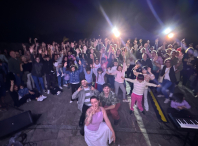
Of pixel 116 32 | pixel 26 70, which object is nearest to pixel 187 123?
pixel 26 70

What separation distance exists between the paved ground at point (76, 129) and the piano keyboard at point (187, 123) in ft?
2.89

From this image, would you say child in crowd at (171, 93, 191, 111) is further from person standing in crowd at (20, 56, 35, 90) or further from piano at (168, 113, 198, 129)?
person standing in crowd at (20, 56, 35, 90)

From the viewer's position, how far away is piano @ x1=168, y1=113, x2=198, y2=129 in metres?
2.46

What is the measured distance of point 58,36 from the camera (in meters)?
12.9

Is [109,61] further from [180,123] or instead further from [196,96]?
[196,96]

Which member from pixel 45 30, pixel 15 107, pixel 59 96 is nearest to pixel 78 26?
pixel 45 30

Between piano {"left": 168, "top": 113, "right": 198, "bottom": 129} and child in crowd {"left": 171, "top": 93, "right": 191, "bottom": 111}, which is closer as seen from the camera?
piano {"left": 168, "top": 113, "right": 198, "bottom": 129}

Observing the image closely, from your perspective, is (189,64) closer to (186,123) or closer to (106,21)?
(186,123)

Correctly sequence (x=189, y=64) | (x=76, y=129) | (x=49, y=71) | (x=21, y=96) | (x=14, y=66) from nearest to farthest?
(x=76, y=129)
(x=21, y=96)
(x=14, y=66)
(x=49, y=71)
(x=189, y=64)

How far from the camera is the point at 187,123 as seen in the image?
254 centimetres

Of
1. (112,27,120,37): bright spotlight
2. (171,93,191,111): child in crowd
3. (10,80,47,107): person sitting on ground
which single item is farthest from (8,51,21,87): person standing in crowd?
(112,27,120,37): bright spotlight

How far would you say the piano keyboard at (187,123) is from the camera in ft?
8.05

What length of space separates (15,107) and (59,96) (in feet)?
6.37

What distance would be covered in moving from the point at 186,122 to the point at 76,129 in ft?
10.9
